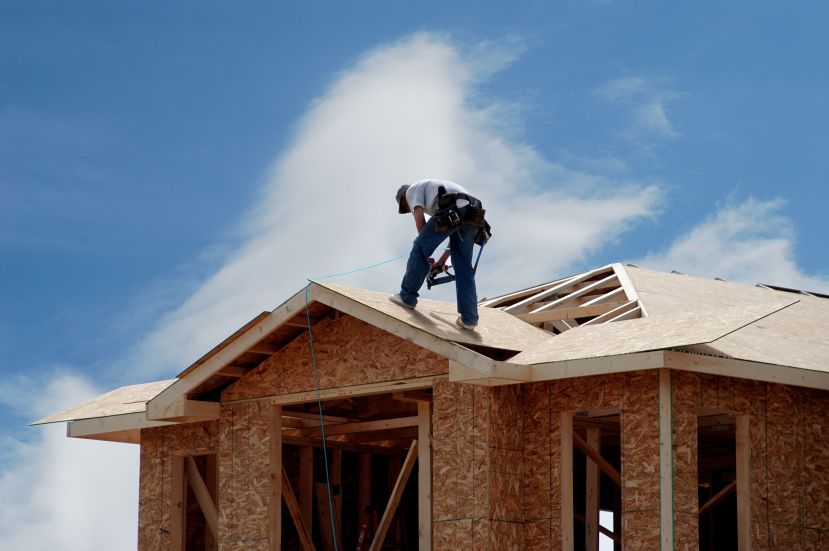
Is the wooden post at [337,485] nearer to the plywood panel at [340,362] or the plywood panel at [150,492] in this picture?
the plywood panel at [150,492]

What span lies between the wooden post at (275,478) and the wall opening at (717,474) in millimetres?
5909

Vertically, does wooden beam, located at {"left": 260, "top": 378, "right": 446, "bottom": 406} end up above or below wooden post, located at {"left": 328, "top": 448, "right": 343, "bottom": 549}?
above

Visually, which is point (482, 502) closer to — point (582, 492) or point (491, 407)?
point (491, 407)

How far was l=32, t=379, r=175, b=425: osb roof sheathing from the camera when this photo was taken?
19.2 metres

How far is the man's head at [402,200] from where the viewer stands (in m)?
16.5

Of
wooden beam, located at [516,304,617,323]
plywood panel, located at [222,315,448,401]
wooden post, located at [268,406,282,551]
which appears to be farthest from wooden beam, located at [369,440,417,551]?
wooden beam, located at [516,304,617,323]

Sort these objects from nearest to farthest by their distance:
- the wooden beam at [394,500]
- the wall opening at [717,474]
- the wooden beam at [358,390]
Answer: the wooden beam at [358,390]
the wooden beam at [394,500]
the wall opening at [717,474]

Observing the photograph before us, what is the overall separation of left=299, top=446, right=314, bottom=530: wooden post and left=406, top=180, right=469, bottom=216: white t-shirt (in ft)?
19.1

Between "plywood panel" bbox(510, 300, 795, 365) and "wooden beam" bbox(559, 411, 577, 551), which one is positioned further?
"wooden beam" bbox(559, 411, 577, 551)

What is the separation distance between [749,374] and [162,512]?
346 inches

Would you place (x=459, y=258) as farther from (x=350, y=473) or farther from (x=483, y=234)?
(x=350, y=473)

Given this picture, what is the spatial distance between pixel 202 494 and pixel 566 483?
6.21m

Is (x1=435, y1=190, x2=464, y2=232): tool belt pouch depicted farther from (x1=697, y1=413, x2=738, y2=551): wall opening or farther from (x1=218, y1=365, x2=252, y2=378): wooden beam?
(x1=697, y1=413, x2=738, y2=551): wall opening

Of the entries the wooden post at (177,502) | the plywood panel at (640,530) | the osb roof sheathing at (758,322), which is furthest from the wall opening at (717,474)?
the wooden post at (177,502)
